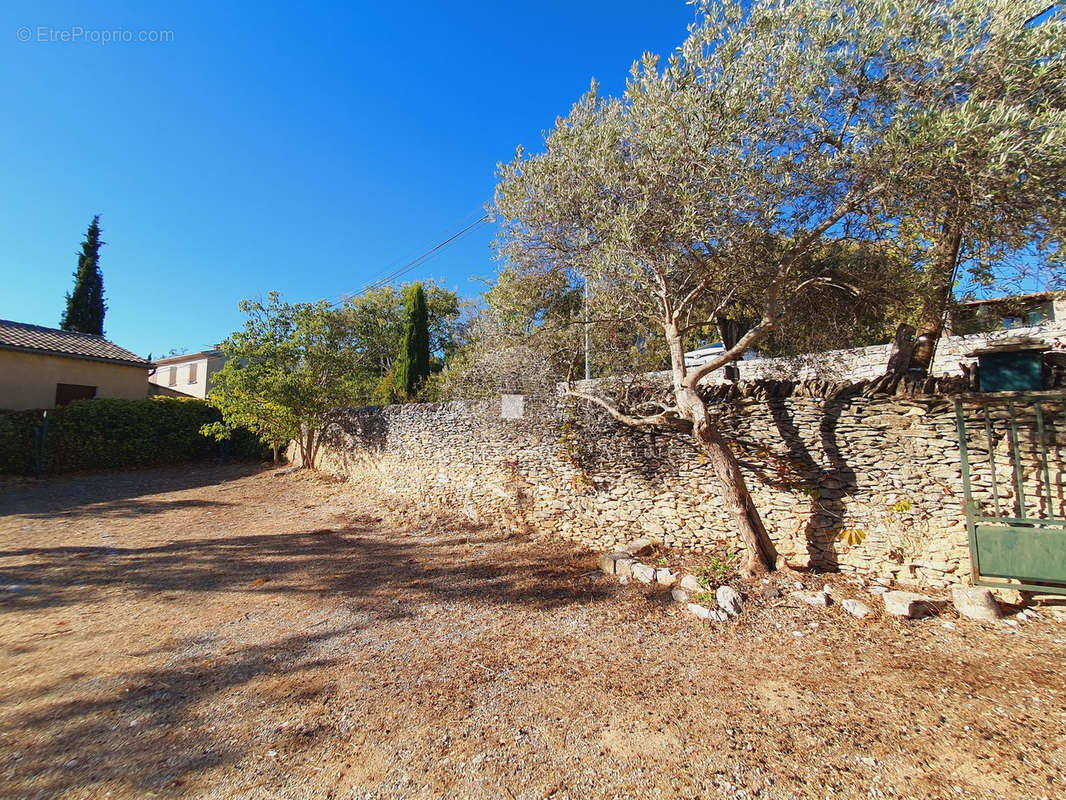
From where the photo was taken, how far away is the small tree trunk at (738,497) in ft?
16.3

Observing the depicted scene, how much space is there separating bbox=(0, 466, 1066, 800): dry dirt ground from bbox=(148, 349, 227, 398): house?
23.3 metres

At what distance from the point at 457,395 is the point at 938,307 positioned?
7.34m

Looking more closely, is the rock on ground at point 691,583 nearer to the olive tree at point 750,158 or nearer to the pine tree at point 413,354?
the olive tree at point 750,158

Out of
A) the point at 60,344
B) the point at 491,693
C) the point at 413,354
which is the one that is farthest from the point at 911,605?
the point at 60,344

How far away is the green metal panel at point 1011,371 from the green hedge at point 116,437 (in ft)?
63.5

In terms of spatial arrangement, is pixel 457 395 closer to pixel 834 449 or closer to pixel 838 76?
pixel 834 449

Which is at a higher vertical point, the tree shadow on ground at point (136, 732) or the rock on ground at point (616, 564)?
the rock on ground at point (616, 564)

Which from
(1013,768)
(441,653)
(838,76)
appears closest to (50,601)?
(441,653)

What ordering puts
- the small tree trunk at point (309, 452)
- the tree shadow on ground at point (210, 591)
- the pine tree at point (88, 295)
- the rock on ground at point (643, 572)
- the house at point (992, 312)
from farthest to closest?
1. the pine tree at point (88, 295)
2. the small tree trunk at point (309, 452)
3. the house at point (992, 312)
4. the rock on ground at point (643, 572)
5. the tree shadow on ground at point (210, 591)

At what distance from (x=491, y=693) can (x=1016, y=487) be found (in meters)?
4.70

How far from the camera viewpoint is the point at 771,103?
4367 millimetres

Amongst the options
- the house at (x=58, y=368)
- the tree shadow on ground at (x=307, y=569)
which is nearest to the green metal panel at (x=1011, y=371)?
the tree shadow on ground at (x=307, y=569)

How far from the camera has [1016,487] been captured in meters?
4.01

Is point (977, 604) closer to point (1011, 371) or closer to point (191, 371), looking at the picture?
point (1011, 371)
